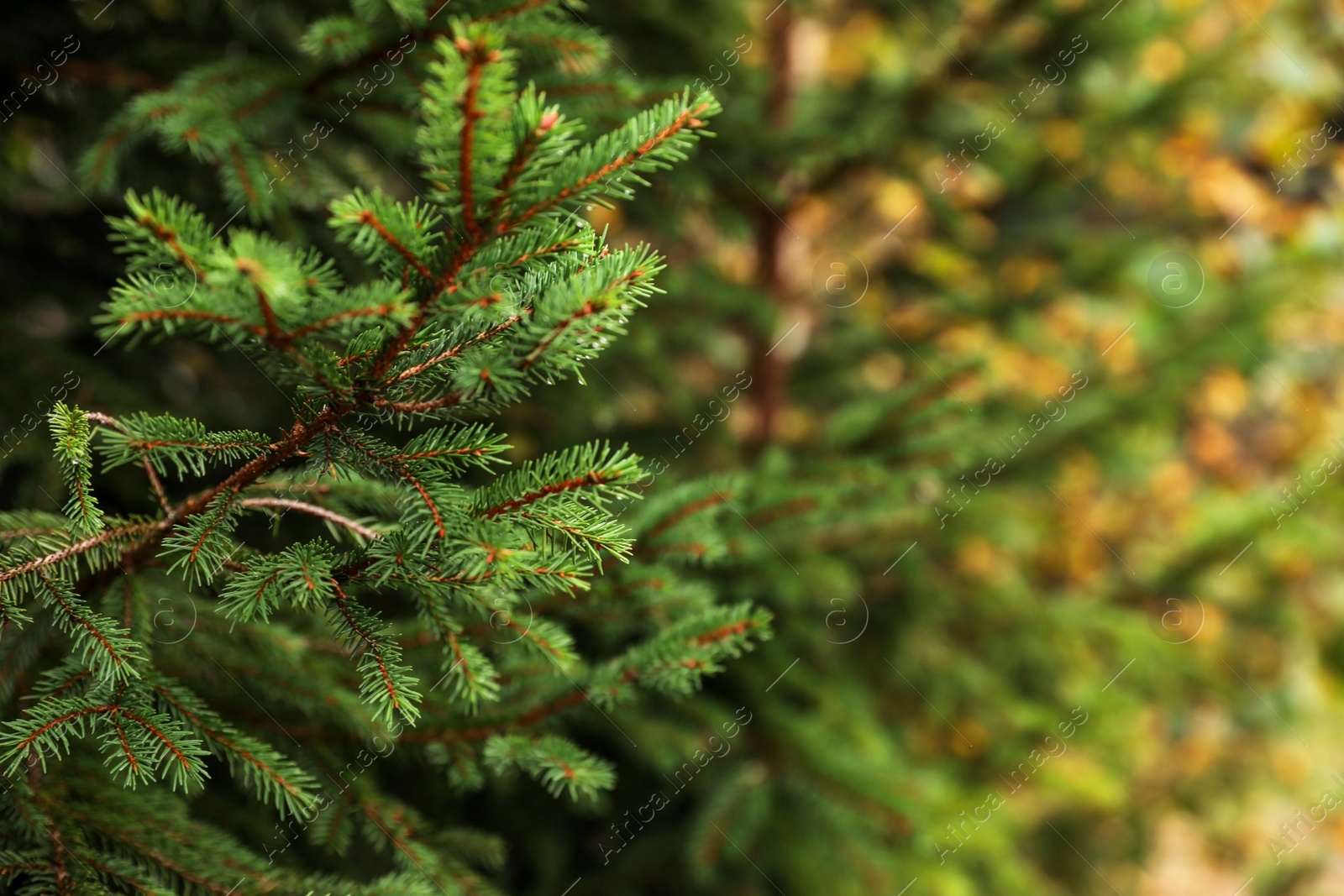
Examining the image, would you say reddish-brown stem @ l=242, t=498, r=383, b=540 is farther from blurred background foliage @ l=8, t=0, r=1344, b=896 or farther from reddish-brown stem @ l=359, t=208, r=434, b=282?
blurred background foliage @ l=8, t=0, r=1344, b=896

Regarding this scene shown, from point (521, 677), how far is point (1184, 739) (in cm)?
421

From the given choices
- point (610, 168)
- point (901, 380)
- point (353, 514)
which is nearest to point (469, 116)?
point (610, 168)

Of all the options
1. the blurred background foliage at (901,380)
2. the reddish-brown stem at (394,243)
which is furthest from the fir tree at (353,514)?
the blurred background foliage at (901,380)

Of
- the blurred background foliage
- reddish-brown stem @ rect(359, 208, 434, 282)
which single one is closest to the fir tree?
reddish-brown stem @ rect(359, 208, 434, 282)

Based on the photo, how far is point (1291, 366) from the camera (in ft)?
13.5

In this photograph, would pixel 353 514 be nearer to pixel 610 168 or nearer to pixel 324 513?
pixel 324 513

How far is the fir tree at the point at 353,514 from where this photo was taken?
2.42ft

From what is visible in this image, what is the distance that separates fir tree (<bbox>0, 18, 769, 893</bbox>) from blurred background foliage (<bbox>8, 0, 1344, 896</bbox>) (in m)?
0.61

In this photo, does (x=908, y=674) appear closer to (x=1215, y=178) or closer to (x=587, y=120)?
(x=587, y=120)

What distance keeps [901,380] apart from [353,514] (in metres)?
2.51

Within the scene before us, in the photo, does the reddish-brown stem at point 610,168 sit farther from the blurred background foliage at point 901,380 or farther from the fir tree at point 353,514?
the blurred background foliage at point 901,380

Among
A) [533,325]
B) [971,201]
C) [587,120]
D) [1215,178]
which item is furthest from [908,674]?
[1215,178]

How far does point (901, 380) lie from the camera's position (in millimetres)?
3305

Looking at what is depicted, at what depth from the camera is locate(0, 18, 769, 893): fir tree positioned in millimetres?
738
